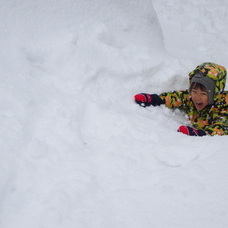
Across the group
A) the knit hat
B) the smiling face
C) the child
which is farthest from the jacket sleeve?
the knit hat

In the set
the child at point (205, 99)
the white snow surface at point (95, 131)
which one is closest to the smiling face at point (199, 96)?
the child at point (205, 99)

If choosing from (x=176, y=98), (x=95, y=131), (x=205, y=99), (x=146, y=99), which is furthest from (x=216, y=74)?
(x=95, y=131)

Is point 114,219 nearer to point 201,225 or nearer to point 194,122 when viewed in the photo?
point 201,225

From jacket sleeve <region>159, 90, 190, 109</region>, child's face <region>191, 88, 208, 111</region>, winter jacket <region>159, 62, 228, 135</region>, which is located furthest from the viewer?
jacket sleeve <region>159, 90, 190, 109</region>

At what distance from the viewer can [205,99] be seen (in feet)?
8.25

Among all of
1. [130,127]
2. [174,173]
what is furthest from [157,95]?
[174,173]

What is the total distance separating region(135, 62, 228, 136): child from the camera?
8.07 feet

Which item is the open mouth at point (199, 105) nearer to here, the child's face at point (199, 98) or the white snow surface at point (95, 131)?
the child's face at point (199, 98)

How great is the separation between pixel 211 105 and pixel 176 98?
1.07ft

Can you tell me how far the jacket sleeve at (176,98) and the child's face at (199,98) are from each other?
0.15 m

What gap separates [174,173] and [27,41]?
Result: 1595mm

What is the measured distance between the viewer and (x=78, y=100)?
2137 mm

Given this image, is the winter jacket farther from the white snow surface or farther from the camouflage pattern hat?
the white snow surface

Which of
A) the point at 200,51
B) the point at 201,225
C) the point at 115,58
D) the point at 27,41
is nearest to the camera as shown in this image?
the point at 201,225
